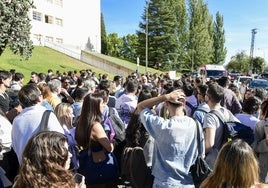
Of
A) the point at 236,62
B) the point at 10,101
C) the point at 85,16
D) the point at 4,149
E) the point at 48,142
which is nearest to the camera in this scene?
the point at 48,142

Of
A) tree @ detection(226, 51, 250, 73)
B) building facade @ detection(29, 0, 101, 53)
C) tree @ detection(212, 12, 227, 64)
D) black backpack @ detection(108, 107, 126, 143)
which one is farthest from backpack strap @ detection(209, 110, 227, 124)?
tree @ detection(226, 51, 250, 73)

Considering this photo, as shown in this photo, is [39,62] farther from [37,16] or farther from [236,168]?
[236,168]

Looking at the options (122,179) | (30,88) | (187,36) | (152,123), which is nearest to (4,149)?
(30,88)

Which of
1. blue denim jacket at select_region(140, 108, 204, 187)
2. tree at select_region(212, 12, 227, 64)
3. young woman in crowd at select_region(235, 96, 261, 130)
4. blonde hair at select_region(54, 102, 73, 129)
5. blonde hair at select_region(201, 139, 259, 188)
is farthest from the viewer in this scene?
tree at select_region(212, 12, 227, 64)

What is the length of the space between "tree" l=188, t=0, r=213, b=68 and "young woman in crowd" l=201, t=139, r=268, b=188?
196 ft

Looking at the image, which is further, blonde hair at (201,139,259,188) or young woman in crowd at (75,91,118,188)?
young woman in crowd at (75,91,118,188)

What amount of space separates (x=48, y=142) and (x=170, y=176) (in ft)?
4.90

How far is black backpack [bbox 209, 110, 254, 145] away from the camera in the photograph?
3996 mm

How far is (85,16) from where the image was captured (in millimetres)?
58062

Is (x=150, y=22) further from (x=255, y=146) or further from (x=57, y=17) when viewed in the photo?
(x=255, y=146)

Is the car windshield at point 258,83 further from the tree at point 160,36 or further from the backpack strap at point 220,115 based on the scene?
the tree at point 160,36

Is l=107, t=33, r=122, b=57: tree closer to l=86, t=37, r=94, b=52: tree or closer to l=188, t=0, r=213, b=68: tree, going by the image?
l=86, t=37, r=94, b=52: tree

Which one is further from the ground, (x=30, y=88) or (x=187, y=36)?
(x=187, y=36)

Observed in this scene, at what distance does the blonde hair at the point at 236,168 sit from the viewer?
2480 millimetres
